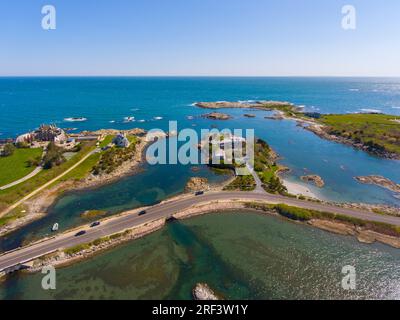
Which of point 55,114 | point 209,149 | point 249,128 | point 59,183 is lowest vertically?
point 59,183

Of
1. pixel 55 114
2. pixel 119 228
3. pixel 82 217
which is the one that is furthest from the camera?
pixel 55 114

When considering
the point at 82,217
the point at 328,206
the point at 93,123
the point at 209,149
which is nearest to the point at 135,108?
the point at 93,123

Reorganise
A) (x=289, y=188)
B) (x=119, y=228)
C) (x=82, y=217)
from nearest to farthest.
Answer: (x=119, y=228), (x=82, y=217), (x=289, y=188)

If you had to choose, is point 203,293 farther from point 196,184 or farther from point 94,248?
point 196,184

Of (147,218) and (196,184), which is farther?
(196,184)

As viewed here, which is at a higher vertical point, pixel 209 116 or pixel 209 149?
pixel 209 116

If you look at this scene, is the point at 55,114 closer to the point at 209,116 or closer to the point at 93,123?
the point at 93,123

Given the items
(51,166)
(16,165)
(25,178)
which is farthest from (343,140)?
(16,165)
